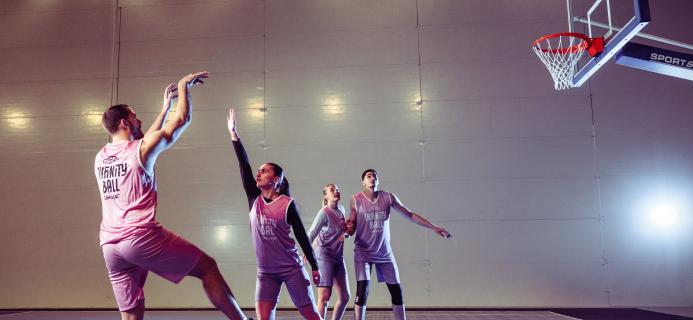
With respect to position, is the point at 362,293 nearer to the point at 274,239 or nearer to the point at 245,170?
the point at 274,239

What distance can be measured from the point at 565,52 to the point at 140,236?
6631 millimetres

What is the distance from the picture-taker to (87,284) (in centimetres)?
1036

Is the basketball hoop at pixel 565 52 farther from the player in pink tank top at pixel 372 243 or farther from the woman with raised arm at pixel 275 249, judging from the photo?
the woman with raised arm at pixel 275 249

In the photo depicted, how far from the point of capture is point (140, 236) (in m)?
3.28

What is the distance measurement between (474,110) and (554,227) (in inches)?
100

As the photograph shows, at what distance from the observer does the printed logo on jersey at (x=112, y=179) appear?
11.2 feet

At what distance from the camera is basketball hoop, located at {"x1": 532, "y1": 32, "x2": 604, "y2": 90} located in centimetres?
713

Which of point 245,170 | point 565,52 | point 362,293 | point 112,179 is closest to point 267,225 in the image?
point 245,170

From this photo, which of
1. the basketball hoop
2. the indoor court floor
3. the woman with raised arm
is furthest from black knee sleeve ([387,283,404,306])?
the basketball hoop

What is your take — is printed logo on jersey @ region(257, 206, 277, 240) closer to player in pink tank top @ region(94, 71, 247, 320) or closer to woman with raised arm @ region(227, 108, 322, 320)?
woman with raised arm @ region(227, 108, 322, 320)

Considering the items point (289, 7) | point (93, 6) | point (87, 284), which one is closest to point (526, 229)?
point (289, 7)

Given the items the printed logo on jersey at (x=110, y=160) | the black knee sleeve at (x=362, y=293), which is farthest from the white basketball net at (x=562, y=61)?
the printed logo on jersey at (x=110, y=160)

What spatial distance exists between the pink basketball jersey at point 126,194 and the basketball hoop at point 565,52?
5.42m

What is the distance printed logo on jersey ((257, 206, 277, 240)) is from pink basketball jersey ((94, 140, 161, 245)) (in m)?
0.94
